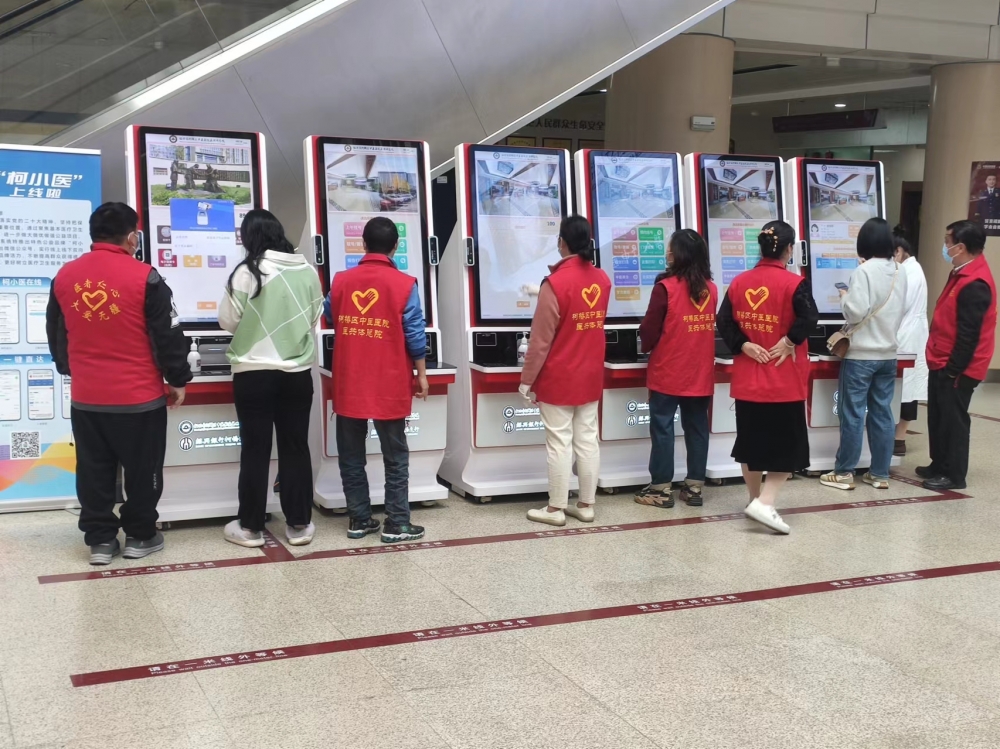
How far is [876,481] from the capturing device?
5.57 metres

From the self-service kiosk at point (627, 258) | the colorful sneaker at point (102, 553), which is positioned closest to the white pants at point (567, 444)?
the self-service kiosk at point (627, 258)

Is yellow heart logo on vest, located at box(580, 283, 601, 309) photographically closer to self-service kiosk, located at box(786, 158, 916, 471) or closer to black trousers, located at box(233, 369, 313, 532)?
black trousers, located at box(233, 369, 313, 532)

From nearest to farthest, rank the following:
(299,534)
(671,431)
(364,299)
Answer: (364,299) < (299,534) < (671,431)

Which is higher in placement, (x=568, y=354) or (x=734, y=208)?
(x=734, y=208)

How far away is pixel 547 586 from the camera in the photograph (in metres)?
3.82

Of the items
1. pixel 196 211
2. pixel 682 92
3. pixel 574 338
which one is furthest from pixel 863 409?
pixel 682 92

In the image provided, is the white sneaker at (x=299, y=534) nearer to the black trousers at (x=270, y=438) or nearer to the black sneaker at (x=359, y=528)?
the black trousers at (x=270, y=438)

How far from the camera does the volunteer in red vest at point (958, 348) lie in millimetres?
5332

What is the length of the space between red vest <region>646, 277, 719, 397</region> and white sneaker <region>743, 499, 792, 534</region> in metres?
0.63

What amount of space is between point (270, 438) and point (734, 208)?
294cm

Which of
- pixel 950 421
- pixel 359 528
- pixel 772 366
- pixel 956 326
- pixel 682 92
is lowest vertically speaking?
pixel 359 528

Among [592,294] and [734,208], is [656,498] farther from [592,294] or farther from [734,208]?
[734,208]

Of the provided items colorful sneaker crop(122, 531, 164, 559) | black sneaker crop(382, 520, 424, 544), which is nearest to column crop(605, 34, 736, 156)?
black sneaker crop(382, 520, 424, 544)

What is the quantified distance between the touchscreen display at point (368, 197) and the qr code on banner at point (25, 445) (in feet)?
5.27
